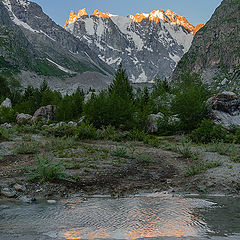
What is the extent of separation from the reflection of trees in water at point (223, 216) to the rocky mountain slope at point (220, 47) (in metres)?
137

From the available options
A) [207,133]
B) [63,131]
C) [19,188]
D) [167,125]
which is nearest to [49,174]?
[19,188]

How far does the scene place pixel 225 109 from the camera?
30484 mm

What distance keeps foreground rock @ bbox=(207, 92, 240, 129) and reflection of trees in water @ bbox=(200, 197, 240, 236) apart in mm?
22917

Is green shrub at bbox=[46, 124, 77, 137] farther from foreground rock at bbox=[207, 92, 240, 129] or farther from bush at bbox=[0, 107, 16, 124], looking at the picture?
bush at bbox=[0, 107, 16, 124]

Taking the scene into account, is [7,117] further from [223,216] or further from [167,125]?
[223,216]

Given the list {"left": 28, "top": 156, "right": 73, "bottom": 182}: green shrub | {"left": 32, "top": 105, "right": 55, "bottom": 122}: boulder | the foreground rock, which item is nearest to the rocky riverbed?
{"left": 28, "top": 156, "right": 73, "bottom": 182}: green shrub

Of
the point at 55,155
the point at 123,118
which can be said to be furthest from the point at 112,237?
the point at 123,118

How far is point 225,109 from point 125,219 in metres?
27.6

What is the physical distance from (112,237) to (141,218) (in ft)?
4.55

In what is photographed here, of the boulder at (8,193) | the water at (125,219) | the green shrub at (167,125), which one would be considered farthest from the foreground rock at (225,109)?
the boulder at (8,193)

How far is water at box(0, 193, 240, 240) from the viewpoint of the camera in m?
4.96

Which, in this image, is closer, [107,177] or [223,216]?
[223,216]

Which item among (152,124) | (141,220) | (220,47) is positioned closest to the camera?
(141,220)

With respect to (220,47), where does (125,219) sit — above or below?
below
